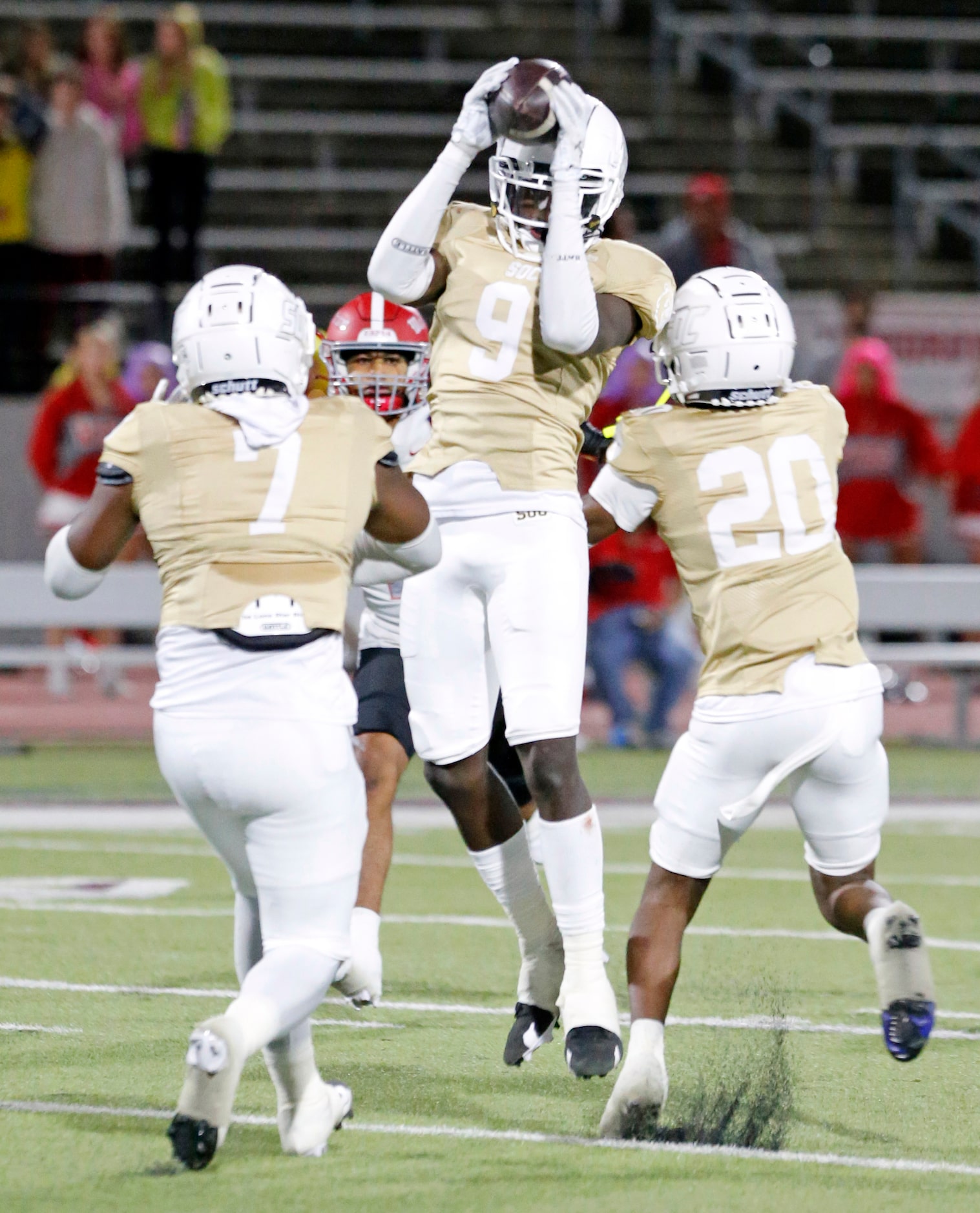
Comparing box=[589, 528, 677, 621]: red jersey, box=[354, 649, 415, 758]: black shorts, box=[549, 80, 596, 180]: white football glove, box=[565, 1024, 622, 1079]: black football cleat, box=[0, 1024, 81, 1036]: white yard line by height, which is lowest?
box=[589, 528, 677, 621]: red jersey

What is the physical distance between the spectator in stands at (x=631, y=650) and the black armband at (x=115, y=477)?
683cm

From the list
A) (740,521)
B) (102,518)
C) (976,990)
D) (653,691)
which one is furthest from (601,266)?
(653,691)

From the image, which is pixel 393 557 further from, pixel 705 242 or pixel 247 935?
pixel 705 242

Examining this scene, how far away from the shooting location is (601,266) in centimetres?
482

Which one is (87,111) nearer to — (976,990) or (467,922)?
(467,922)

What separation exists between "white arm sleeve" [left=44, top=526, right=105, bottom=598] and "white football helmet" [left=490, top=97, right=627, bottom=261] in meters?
1.34

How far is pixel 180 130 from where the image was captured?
42.7ft

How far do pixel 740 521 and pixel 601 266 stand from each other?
827 mm

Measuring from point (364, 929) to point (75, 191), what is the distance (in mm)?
8719

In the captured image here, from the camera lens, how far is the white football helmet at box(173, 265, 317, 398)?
154 inches

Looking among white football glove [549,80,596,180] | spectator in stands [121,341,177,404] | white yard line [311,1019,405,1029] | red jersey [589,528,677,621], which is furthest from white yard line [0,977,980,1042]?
spectator in stands [121,341,177,404]

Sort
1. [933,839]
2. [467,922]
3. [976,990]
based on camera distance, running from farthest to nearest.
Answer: [933,839] < [467,922] < [976,990]

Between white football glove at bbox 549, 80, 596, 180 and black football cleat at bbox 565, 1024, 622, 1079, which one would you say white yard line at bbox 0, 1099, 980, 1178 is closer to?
black football cleat at bbox 565, 1024, 622, 1079

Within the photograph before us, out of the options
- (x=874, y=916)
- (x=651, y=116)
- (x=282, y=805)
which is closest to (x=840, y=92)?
(x=651, y=116)
